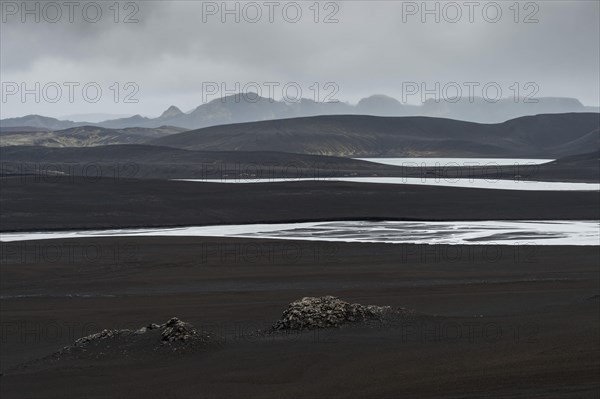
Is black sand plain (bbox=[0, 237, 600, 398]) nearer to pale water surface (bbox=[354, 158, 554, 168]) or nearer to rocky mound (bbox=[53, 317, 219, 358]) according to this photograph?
rocky mound (bbox=[53, 317, 219, 358])

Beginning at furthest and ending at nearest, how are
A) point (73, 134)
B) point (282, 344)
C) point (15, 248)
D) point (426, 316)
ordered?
point (73, 134) → point (15, 248) → point (426, 316) → point (282, 344)

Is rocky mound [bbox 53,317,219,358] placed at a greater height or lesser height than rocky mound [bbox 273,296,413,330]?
lesser

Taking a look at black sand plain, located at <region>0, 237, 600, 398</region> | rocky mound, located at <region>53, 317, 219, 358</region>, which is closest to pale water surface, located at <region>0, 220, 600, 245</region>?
black sand plain, located at <region>0, 237, 600, 398</region>

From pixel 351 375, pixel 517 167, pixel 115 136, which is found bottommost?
pixel 351 375

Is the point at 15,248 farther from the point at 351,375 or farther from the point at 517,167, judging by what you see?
the point at 517,167

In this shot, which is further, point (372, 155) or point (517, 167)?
point (372, 155)

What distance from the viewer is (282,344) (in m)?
14.9

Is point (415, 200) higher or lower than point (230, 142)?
lower

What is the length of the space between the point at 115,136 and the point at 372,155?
67170mm

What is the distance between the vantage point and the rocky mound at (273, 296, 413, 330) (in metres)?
16.0

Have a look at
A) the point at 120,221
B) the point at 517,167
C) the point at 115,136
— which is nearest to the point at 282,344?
the point at 120,221

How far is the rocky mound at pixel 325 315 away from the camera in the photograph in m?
16.0

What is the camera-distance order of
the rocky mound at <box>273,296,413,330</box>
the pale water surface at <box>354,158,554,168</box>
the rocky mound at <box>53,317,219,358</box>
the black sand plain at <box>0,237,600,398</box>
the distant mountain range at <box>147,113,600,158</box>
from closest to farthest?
1. the black sand plain at <box>0,237,600,398</box>
2. the rocky mound at <box>53,317,219,358</box>
3. the rocky mound at <box>273,296,413,330</box>
4. the pale water surface at <box>354,158,554,168</box>
5. the distant mountain range at <box>147,113,600,158</box>

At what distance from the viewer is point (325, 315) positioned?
16.2 m
